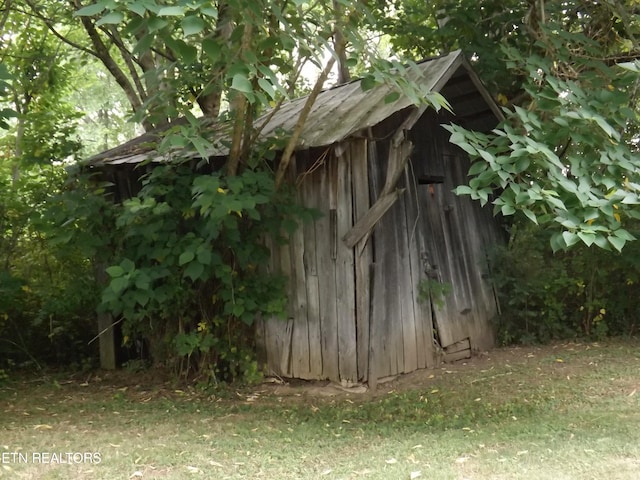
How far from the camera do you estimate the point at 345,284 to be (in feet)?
21.1

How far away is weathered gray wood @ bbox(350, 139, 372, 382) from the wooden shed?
10 mm

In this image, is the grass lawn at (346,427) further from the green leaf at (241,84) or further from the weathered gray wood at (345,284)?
the green leaf at (241,84)

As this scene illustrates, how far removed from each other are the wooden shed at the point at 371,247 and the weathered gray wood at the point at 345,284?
11mm

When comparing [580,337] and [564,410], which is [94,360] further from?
[580,337]

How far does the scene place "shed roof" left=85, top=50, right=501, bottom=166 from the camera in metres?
6.01

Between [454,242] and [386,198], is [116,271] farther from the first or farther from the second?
[454,242]

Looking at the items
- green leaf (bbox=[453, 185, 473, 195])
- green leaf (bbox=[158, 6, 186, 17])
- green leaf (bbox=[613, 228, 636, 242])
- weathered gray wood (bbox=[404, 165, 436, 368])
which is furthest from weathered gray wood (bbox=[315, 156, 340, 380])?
green leaf (bbox=[158, 6, 186, 17])

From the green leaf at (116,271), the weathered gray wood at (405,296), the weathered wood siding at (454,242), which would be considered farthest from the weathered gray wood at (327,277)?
the green leaf at (116,271)

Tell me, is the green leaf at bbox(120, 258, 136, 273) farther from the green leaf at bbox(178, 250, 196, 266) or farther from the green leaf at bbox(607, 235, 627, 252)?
the green leaf at bbox(607, 235, 627, 252)

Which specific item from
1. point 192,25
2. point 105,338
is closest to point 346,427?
point 192,25

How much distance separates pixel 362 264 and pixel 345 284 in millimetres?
275

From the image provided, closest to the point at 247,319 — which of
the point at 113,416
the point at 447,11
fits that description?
the point at 113,416

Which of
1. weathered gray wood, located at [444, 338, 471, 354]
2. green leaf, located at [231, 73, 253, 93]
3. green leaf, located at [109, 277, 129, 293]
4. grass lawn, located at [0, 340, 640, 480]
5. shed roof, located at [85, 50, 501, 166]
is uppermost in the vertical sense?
shed roof, located at [85, 50, 501, 166]

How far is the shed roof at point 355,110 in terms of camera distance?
6008 mm
